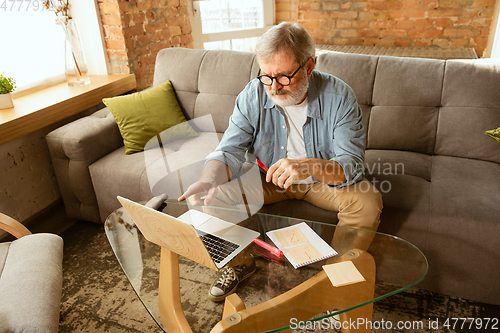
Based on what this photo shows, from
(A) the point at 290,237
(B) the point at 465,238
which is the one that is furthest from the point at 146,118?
(B) the point at 465,238

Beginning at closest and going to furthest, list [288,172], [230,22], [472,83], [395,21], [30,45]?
[288,172] → [472,83] → [30,45] → [230,22] → [395,21]

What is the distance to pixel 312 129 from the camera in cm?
162

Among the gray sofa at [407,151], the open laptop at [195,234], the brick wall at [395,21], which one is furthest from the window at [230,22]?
the open laptop at [195,234]

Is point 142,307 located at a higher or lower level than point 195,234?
lower

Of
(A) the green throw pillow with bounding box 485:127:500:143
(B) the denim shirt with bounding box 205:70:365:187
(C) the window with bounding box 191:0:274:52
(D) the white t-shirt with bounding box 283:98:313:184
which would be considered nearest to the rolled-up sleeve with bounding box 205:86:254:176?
(B) the denim shirt with bounding box 205:70:365:187

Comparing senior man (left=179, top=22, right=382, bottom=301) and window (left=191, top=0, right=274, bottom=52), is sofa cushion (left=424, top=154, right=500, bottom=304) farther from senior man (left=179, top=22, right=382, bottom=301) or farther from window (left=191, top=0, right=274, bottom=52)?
window (left=191, top=0, right=274, bottom=52)

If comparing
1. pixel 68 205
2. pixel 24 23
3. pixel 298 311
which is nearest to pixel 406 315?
pixel 298 311

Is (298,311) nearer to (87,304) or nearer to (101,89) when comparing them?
(87,304)

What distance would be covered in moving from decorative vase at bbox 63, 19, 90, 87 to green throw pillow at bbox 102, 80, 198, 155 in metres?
Result: 0.46

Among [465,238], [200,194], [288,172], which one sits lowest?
[465,238]

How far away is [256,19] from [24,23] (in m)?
2.20

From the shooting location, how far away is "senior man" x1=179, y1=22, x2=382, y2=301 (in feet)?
4.74

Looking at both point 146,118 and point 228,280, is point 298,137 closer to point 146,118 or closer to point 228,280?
point 228,280

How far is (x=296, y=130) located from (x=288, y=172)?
36 centimetres
